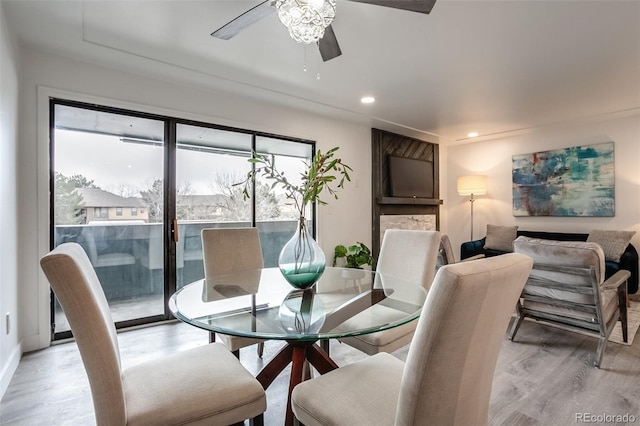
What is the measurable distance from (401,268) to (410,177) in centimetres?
339

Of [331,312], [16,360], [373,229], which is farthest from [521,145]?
[16,360]

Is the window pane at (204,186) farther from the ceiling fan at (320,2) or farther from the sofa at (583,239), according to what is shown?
the sofa at (583,239)

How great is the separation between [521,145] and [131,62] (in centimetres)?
557

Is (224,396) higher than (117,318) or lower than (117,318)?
higher

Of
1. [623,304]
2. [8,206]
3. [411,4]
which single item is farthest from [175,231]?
[623,304]

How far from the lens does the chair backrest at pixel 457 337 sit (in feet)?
2.50

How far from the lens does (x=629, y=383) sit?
6.56 ft

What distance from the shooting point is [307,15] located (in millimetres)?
1579

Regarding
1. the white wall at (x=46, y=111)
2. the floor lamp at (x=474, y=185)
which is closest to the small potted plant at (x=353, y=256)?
the white wall at (x=46, y=111)

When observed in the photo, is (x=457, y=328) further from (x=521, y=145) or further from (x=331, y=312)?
(x=521, y=145)

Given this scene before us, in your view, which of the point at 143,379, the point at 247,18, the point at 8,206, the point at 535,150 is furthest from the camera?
the point at 535,150

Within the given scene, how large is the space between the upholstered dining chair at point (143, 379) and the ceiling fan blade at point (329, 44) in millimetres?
1644

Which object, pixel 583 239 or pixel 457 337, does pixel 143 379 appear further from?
pixel 583 239

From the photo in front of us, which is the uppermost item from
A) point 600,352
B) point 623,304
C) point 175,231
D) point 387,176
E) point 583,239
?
point 387,176
